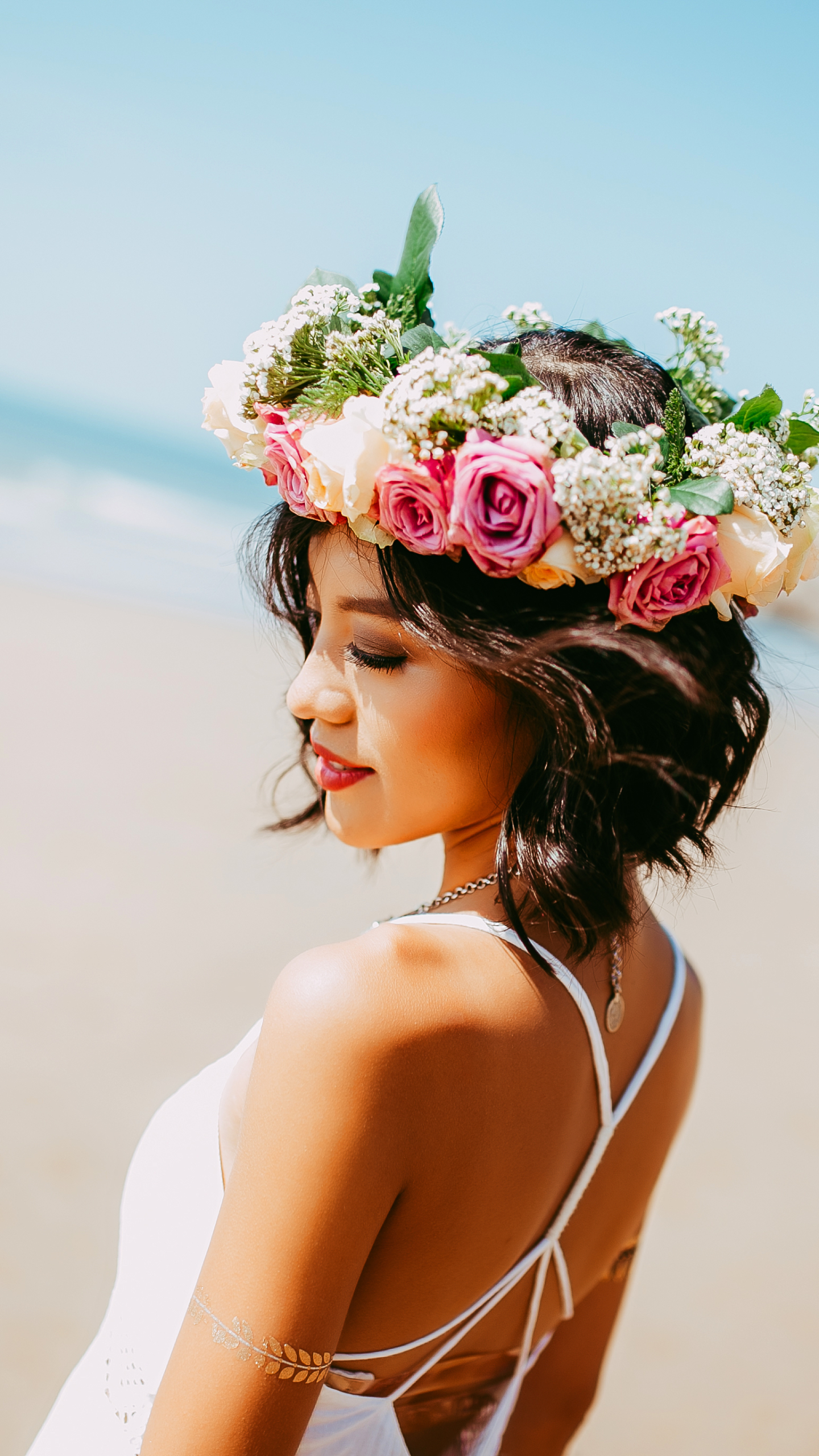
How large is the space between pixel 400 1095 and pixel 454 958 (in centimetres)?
20

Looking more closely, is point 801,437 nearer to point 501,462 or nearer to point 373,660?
point 501,462

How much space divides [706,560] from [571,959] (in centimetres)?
62

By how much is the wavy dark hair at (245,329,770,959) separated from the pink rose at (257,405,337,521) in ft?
0.20

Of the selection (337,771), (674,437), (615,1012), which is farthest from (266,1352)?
(674,437)

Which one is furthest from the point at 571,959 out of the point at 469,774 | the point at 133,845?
the point at 133,845

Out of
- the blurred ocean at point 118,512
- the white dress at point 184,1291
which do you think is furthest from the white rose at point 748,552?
the blurred ocean at point 118,512

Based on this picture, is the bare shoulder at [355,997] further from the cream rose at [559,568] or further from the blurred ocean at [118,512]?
the blurred ocean at [118,512]

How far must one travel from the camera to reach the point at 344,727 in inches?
62.6

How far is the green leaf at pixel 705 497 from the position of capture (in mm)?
1487

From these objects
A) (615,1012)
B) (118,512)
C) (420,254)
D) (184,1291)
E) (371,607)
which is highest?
(420,254)

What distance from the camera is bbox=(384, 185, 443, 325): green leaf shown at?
68.4 inches

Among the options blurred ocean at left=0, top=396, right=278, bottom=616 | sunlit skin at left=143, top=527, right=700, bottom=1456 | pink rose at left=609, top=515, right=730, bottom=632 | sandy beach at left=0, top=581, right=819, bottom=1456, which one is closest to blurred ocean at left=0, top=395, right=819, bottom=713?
blurred ocean at left=0, top=396, right=278, bottom=616

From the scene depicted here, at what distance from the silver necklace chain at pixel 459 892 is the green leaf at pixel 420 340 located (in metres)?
0.82

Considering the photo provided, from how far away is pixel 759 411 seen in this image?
1670 millimetres
